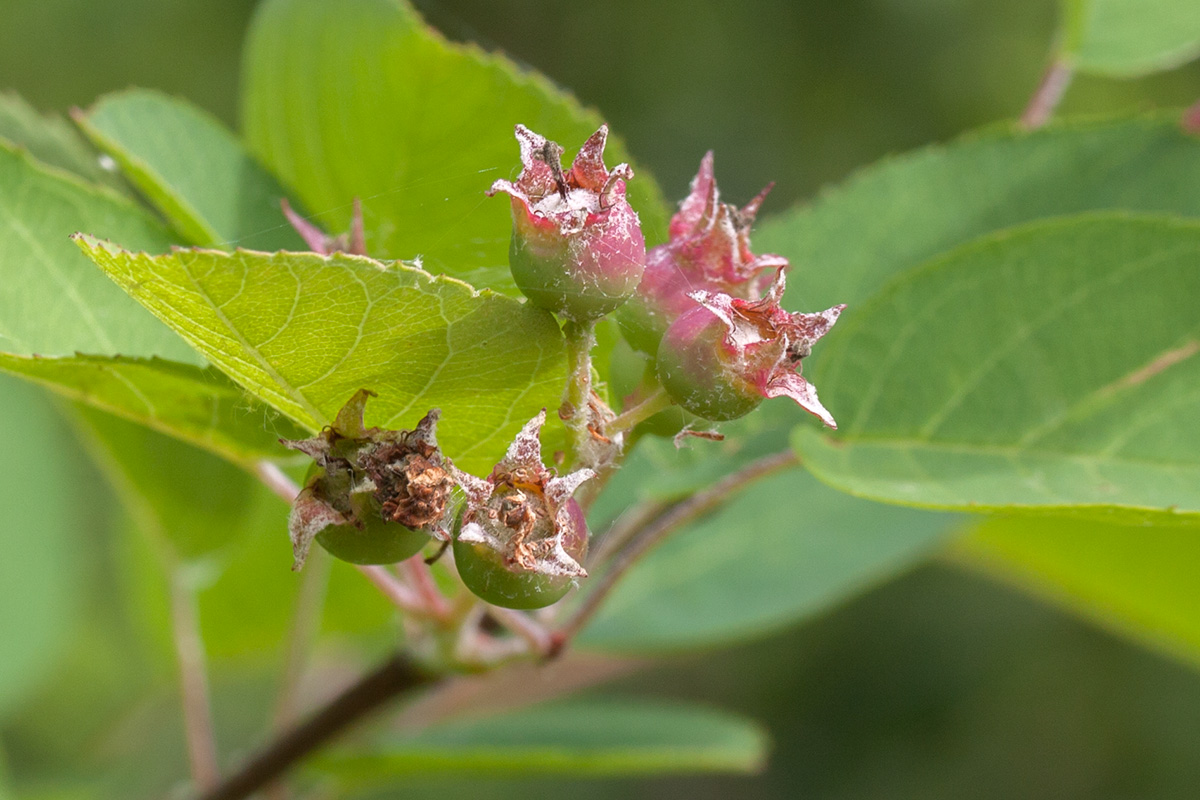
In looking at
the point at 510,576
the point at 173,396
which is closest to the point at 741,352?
the point at 510,576

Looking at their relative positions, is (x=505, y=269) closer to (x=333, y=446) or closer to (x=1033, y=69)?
(x=333, y=446)

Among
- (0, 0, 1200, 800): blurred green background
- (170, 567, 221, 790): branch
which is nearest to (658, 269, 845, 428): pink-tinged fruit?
(170, 567, 221, 790): branch

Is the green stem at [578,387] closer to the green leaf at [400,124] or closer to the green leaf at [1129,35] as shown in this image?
the green leaf at [400,124]

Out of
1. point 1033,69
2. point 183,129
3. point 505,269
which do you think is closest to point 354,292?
point 505,269

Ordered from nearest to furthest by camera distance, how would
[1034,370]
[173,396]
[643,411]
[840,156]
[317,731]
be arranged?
[643,411] < [173,396] < [1034,370] < [317,731] < [840,156]

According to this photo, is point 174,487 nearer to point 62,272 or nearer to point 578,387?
point 62,272

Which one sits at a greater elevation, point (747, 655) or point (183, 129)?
point (747, 655)
